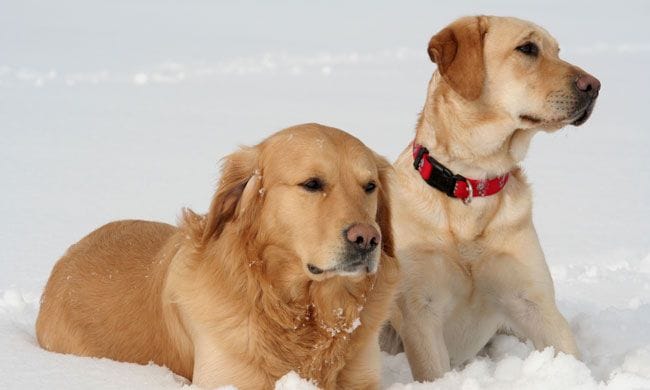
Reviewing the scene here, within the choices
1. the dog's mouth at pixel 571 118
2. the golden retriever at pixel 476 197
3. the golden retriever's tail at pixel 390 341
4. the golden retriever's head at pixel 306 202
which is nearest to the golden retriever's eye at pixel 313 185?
the golden retriever's head at pixel 306 202

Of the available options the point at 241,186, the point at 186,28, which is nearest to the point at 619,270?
the point at 241,186

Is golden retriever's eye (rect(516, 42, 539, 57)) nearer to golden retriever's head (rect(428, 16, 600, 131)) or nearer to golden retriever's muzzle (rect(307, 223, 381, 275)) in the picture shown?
golden retriever's head (rect(428, 16, 600, 131))

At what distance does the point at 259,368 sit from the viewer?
3.73 m

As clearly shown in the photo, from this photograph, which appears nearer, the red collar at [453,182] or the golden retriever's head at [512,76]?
the golden retriever's head at [512,76]

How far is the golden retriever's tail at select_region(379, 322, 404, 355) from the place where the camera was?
485 centimetres

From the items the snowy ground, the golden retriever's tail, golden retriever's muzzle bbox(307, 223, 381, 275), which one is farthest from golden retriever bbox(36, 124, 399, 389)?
the golden retriever's tail

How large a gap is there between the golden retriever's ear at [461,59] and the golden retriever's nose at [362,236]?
1299mm

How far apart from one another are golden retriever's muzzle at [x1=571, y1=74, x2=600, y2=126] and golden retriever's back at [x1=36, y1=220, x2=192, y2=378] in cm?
194

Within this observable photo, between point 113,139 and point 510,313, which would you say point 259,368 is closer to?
point 510,313

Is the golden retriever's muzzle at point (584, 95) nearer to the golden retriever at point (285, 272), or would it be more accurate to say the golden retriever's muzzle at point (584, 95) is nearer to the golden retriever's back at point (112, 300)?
the golden retriever at point (285, 272)

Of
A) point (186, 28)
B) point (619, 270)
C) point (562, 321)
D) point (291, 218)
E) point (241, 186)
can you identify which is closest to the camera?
point (291, 218)

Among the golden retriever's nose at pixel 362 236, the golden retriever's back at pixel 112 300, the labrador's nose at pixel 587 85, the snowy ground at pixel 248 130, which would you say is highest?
the labrador's nose at pixel 587 85

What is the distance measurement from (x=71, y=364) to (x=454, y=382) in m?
1.58

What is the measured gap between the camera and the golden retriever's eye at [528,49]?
4.54m
